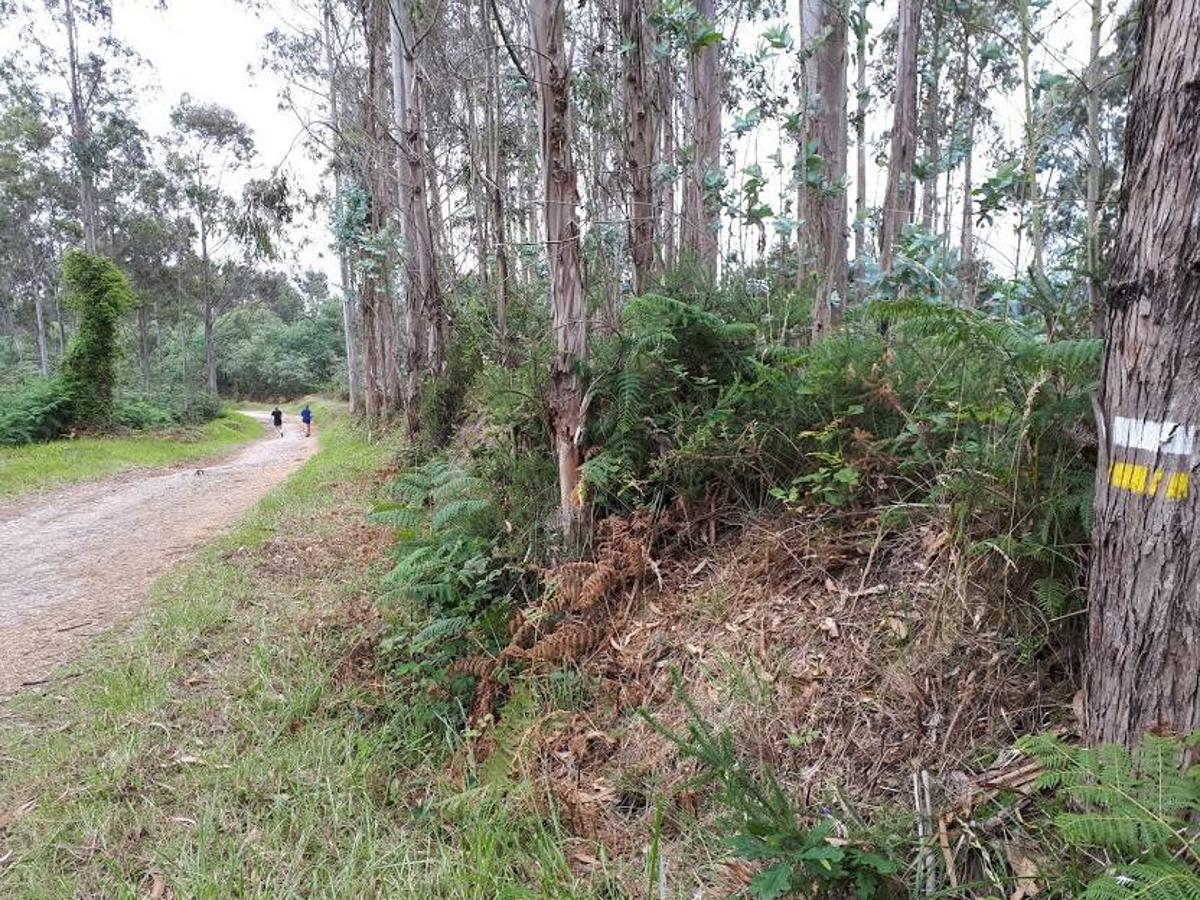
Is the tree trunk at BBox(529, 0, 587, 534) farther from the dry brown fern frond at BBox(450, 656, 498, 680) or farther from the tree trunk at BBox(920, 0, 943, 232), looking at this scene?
the tree trunk at BBox(920, 0, 943, 232)

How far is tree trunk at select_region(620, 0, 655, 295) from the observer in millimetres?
4648

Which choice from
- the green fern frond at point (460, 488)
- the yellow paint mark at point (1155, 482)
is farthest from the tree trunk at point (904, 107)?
the yellow paint mark at point (1155, 482)

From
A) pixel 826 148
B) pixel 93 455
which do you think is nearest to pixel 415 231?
pixel 826 148

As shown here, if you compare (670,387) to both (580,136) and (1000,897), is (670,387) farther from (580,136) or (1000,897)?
(580,136)

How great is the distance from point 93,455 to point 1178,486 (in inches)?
618

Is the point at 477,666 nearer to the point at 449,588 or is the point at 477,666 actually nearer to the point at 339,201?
the point at 449,588

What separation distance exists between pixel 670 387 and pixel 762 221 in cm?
180

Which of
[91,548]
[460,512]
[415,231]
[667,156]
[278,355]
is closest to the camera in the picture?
[460,512]

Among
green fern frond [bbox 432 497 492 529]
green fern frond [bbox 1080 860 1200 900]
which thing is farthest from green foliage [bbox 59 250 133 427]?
green fern frond [bbox 1080 860 1200 900]

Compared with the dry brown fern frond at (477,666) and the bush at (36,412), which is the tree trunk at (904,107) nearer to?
the dry brown fern frond at (477,666)

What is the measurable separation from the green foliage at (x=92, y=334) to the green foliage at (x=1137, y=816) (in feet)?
62.0

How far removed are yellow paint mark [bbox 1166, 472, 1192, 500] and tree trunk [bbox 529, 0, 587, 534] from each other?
236 cm

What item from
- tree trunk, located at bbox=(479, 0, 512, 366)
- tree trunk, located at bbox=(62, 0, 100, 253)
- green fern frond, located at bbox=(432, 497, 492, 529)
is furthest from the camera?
tree trunk, located at bbox=(62, 0, 100, 253)

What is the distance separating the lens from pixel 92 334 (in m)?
15.8
